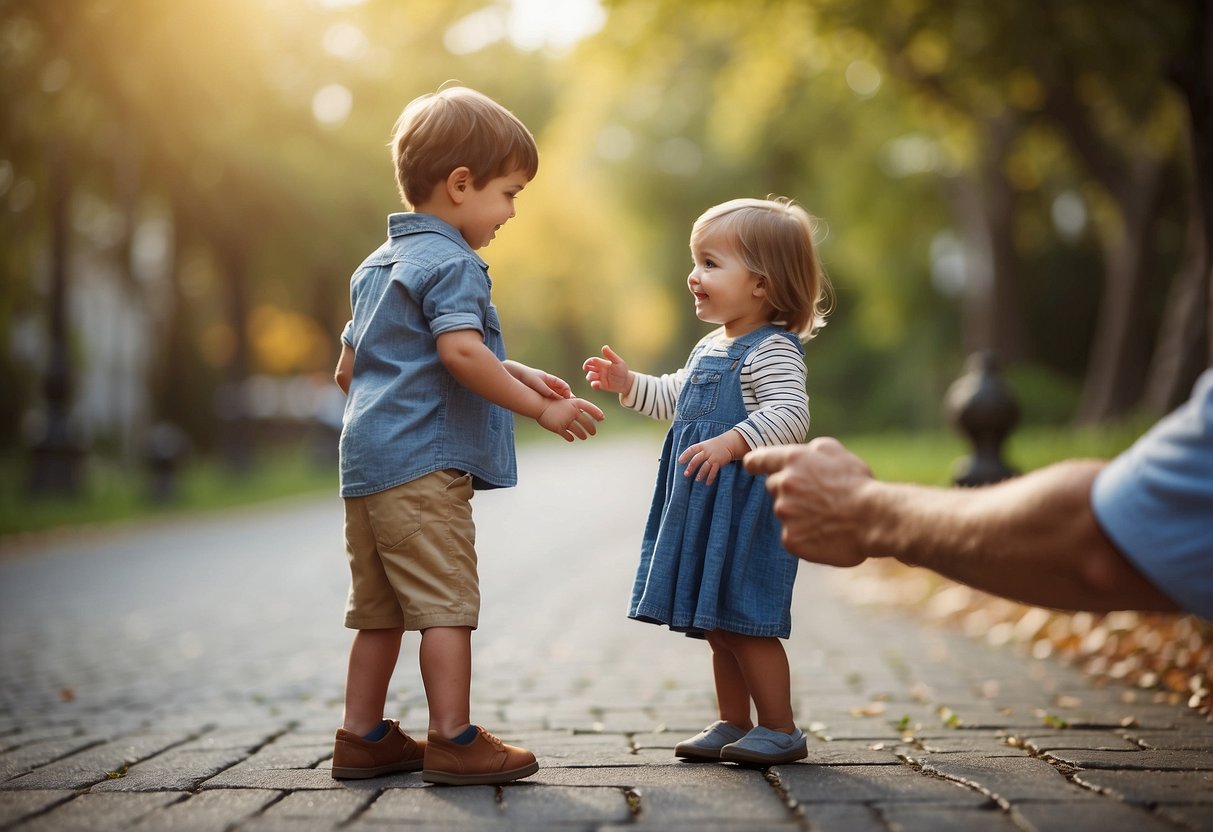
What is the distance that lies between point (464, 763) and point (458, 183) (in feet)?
4.73

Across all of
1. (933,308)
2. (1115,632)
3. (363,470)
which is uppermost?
(933,308)

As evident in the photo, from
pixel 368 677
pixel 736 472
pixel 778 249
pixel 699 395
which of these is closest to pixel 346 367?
pixel 368 677

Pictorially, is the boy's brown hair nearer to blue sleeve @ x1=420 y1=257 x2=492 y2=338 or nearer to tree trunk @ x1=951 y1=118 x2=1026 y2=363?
blue sleeve @ x1=420 y1=257 x2=492 y2=338

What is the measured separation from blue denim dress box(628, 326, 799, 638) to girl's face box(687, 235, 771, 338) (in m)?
0.07

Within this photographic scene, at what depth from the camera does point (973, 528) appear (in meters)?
2.22

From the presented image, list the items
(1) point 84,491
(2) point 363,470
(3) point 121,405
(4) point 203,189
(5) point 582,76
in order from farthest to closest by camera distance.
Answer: (3) point 121,405 < (4) point 203,189 < (1) point 84,491 < (5) point 582,76 < (2) point 363,470

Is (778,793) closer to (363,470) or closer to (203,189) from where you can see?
(363,470)

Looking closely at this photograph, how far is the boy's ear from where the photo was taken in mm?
3029

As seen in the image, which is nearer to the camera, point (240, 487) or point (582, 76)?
point (582, 76)

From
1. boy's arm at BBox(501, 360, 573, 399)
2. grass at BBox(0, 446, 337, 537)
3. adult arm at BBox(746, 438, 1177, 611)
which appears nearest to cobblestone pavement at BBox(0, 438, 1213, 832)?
adult arm at BBox(746, 438, 1177, 611)

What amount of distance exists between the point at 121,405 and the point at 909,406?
1053 inches

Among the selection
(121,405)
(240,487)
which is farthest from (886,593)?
(121,405)

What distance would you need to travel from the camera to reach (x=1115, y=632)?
5574 millimetres

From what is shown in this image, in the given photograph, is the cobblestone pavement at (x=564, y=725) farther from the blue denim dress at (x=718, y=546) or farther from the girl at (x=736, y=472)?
the blue denim dress at (x=718, y=546)
